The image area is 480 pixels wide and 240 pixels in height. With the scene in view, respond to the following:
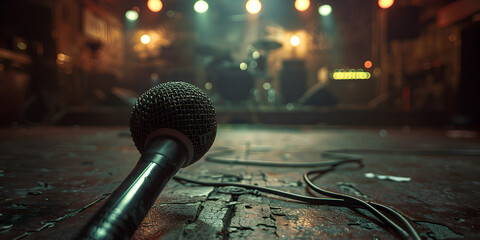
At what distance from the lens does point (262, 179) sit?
1320mm

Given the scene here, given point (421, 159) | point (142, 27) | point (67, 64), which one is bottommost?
point (421, 159)

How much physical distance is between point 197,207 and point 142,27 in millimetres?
13791

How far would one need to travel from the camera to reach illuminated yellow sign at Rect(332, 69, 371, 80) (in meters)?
11.6

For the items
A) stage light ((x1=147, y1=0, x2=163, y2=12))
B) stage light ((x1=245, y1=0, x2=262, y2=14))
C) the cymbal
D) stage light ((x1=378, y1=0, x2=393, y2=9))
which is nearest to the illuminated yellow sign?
the cymbal

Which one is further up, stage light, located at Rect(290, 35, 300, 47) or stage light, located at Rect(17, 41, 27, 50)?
stage light, located at Rect(290, 35, 300, 47)

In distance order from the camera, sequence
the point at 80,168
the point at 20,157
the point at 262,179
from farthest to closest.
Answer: the point at 20,157 → the point at 80,168 → the point at 262,179

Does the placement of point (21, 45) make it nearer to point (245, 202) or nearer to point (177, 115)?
point (177, 115)

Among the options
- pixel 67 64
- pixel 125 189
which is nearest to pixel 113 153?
pixel 125 189

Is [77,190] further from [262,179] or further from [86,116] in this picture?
[86,116]

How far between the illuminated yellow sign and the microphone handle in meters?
12.1

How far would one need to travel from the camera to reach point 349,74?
11773mm

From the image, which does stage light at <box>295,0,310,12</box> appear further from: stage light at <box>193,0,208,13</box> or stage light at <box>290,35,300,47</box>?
stage light at <box>290,35,300,47</box>

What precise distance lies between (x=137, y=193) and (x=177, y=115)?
29 cm

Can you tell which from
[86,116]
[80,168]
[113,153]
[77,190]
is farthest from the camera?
[86,116]
